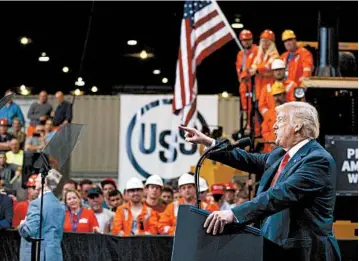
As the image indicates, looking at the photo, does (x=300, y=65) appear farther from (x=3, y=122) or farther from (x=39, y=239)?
(x=39, y=239)

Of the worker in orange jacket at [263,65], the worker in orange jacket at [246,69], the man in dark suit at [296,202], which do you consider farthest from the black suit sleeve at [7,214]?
the man in dark suit at [296,202]

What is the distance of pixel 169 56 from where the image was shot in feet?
113

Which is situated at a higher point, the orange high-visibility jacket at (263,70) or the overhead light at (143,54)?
the overhead light at (143,54)

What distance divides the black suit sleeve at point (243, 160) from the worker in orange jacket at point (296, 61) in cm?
931

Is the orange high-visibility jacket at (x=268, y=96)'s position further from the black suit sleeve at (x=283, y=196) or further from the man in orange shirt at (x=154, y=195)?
the black suit sleeve at (x=283, y=196)

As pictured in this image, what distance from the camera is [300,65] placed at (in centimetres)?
1694

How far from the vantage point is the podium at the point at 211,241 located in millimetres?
6387

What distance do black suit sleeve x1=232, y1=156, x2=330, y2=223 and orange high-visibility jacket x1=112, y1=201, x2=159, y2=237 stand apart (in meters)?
7.00

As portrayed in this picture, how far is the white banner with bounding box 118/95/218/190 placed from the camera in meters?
22.2

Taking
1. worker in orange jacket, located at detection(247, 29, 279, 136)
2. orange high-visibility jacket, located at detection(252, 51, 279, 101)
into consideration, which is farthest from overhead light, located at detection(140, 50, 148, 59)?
orange high-visibility jacket, located at detection(252, 51, 279, 101)

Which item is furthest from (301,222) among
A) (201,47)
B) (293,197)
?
(201,47)

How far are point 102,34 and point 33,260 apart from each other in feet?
70.9

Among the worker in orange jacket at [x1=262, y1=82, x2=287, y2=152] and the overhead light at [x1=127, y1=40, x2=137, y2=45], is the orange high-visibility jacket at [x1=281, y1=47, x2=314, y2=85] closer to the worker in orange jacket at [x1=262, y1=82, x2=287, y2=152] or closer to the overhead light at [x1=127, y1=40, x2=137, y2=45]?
the worker in orange jacket at [x1=262, y1=82, x2=287, y2=152]

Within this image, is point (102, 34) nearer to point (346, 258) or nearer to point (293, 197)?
point (346, 258)
